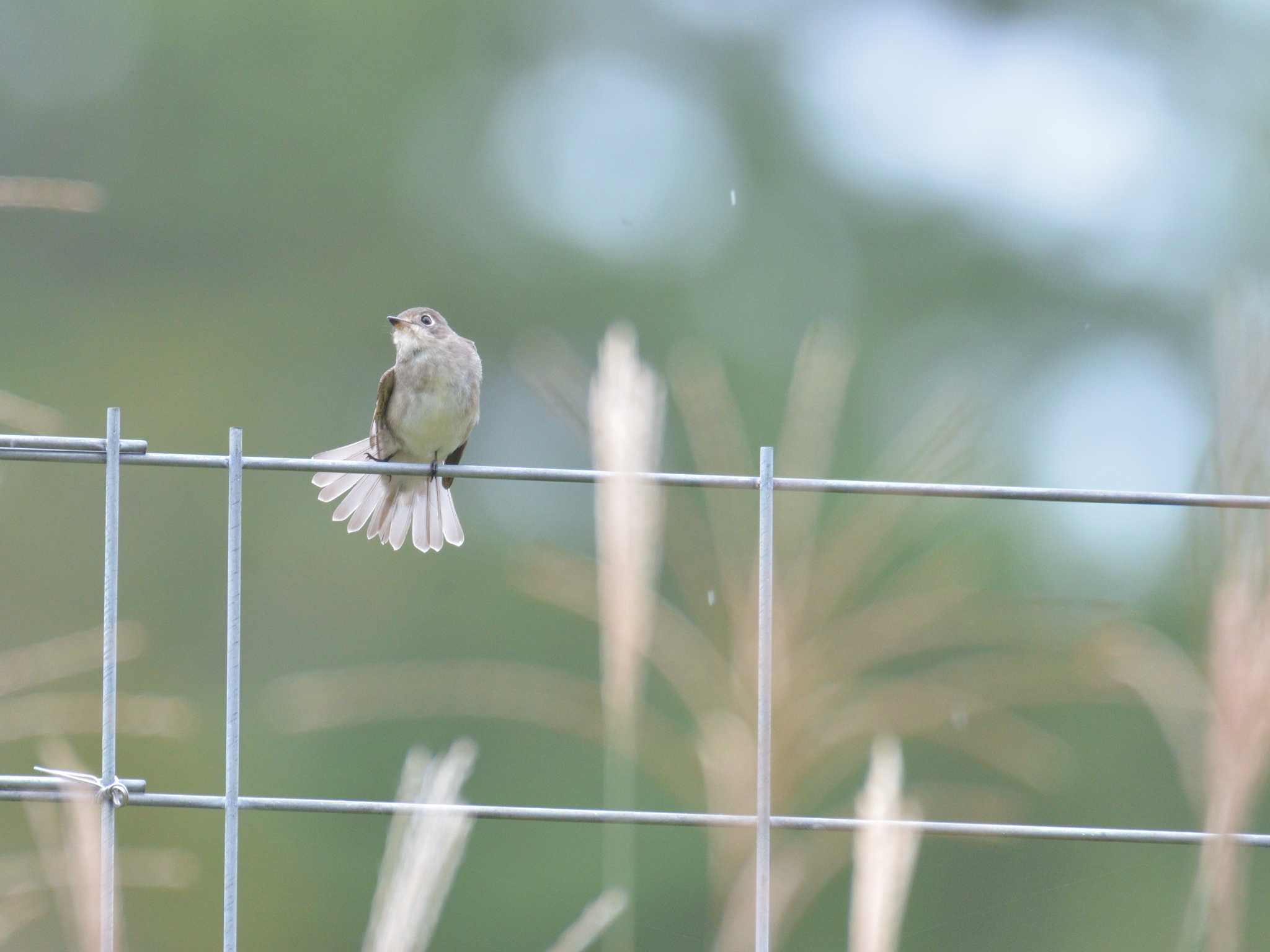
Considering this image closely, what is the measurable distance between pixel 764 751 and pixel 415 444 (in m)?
2.19

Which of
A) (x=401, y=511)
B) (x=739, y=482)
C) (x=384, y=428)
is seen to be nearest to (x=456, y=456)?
(x=384, y=428)

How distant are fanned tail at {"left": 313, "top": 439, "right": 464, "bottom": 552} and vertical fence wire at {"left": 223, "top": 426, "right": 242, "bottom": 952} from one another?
1781 mm

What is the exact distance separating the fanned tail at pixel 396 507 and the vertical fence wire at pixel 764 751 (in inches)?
75.2

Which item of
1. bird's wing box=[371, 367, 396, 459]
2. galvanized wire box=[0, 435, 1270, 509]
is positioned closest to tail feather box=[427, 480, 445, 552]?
bird's wing box=[371, 367, 396, 459]

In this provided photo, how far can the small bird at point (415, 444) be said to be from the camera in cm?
380

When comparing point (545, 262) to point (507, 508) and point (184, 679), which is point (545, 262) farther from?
point (184, 679)

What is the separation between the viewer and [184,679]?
9875 mm

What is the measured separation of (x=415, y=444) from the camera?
3938mm

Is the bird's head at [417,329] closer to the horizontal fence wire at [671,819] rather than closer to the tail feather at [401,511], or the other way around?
the tail feather at [401,511]

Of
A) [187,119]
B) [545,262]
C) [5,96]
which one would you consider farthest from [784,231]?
[5,96]

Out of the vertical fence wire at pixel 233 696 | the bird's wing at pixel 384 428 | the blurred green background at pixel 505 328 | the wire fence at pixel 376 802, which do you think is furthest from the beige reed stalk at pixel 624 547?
Result: the blurred green background at pixel 505 328

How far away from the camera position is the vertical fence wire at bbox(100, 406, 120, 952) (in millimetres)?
1808

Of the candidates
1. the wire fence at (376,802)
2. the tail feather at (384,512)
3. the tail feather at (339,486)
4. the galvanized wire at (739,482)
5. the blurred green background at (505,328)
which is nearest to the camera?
the wire fence at (376,802)

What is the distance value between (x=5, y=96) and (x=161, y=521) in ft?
13.2
